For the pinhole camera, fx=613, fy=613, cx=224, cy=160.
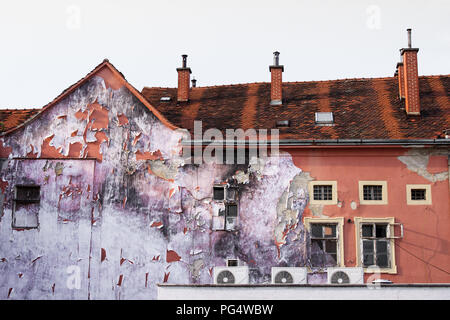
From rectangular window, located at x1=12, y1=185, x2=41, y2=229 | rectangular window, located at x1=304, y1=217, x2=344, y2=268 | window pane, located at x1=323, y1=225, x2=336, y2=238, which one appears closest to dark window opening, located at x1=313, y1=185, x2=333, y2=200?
rectangular window, located at x1=304, y1=217, x2=344, y2=268

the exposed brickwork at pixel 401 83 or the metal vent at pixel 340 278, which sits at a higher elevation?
the exposed brickwork at pixel 401 83

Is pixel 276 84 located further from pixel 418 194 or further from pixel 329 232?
pixel 418 194

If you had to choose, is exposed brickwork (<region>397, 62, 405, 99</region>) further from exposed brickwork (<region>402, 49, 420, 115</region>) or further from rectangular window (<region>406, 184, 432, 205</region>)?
Result: rectangular window (<region>406, 184, 432, 205</region>)

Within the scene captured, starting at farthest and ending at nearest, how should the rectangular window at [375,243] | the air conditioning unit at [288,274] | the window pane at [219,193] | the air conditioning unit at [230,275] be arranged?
the window pane at [219,193]
the rectangular window at [375,243]
the air conditioning unit at [288,274]
the air conditioning unit at [230,275]

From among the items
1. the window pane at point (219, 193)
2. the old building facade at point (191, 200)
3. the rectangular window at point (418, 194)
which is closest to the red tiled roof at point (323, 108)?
the old building facade at point (191, 200)

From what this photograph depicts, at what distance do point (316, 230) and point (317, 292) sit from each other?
412 cm

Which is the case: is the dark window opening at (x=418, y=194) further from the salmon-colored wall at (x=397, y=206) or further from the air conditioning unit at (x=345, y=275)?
the air conditioning unit at (x=345, y=275)

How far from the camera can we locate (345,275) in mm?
16219

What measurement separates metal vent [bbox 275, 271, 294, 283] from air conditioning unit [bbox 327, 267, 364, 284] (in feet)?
3.38

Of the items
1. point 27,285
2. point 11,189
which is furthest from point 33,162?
point 27,285

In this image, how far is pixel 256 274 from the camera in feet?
60.0

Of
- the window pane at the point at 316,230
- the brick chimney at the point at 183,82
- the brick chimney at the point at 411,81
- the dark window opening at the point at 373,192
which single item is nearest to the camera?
the window pane at the point at 316,230

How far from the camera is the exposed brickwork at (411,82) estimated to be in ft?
66.1

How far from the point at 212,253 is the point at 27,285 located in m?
5.69
